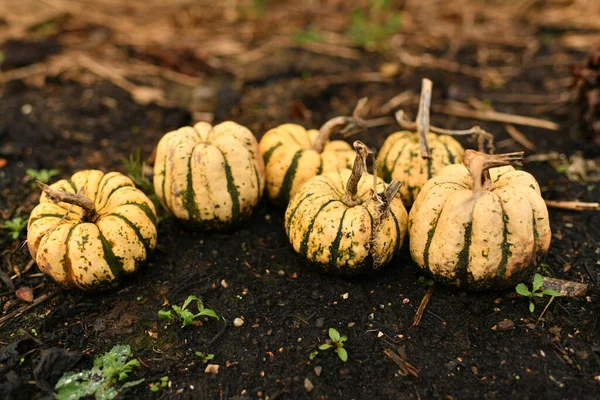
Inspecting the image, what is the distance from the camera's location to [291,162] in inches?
186

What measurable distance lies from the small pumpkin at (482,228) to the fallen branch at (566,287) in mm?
267

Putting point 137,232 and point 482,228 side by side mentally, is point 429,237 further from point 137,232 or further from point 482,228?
point 137,232

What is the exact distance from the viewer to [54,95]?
7047 mm

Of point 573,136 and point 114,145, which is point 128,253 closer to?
point 114,145

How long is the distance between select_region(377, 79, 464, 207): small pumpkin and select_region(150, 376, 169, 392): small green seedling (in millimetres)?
2401

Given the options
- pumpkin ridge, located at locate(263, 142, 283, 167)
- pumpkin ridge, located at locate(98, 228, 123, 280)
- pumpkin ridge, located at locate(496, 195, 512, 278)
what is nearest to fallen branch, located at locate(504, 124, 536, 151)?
pumpkin ridge, located at locate(496, 195, 512, 278)

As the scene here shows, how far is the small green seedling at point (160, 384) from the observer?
349 cm

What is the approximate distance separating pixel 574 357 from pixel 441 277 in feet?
3.24

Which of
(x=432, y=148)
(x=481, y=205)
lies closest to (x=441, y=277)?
(x=481, y=205)

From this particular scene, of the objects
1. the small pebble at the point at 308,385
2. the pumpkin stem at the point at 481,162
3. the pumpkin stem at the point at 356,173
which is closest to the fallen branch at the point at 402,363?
the small pebble at the point at 308,385

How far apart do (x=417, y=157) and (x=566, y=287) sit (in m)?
1.53

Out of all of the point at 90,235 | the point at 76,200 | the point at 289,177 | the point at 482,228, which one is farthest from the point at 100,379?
the point at 482,228

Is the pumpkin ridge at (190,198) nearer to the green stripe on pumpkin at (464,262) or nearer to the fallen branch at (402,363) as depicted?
the fallen branch at (402,363)

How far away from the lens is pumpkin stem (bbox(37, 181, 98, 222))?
379 cm
